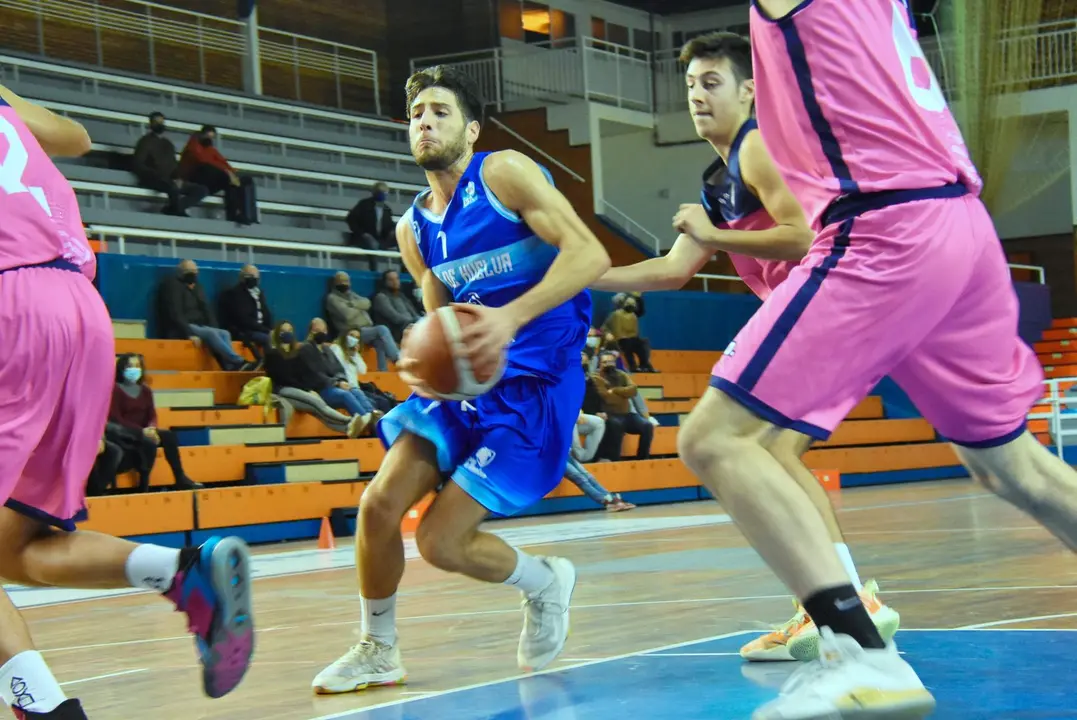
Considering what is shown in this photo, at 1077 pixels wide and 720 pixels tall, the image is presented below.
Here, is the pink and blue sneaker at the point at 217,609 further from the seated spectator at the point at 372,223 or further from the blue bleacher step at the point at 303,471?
the seated spectator at the point at 372,223

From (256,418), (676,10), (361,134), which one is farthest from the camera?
(676,10)

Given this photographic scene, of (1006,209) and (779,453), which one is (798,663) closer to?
(779,453)

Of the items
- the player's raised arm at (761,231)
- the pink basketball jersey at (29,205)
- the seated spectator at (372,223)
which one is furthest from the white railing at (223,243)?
the pink basketball jersey at (29,205)

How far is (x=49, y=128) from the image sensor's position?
3559 mm

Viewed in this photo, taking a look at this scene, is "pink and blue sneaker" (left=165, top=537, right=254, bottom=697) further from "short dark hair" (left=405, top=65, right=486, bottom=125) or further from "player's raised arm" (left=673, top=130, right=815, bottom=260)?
"short dark hair" (left=405, top=65, right=486, bottom=125)

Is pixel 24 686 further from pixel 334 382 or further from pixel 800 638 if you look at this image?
pixel 334 382

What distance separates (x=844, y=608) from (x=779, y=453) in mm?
638

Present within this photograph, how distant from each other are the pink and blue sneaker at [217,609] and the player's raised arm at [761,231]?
1.40 metres

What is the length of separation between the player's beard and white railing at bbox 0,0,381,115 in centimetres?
1610

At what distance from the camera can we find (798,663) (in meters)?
4.06

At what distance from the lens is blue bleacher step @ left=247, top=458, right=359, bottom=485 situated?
12016mm

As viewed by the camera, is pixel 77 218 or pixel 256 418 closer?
pixel 77 218

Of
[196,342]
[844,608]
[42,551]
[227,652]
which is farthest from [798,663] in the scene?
[196,342]

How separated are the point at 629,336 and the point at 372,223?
3.63m
